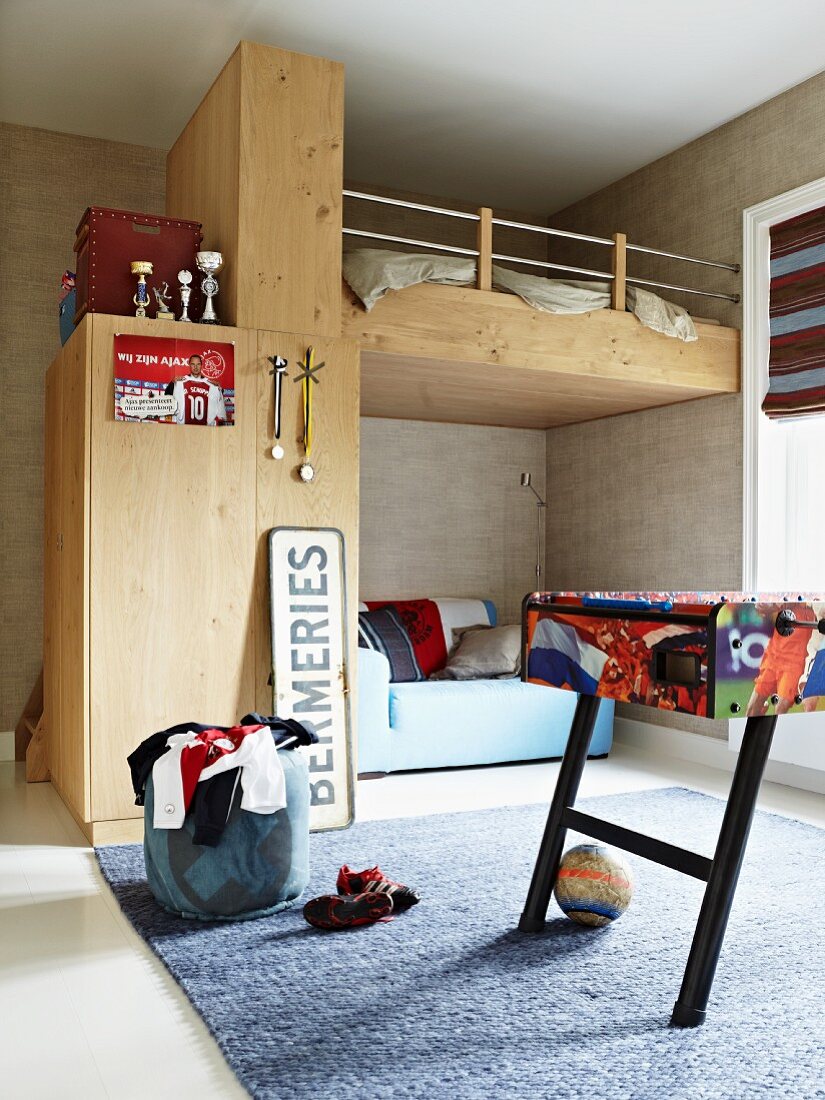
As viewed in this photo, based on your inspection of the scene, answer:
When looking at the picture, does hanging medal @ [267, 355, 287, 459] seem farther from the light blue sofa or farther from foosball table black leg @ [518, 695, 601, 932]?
foosball table black leg @ [518, 695, 601, 932]

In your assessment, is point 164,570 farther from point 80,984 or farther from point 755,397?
point 755,397

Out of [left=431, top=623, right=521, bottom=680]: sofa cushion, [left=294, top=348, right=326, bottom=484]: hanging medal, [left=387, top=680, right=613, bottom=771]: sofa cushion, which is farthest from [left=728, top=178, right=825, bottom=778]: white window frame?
[left=294, top=348, right=326, bottom=484]: hanging medal

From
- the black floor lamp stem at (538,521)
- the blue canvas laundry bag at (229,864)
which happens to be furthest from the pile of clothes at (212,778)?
the black floor lamp stem at (538,521)

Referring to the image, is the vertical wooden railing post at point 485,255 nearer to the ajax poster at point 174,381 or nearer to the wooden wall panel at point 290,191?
the wooden wall panel at point 290,191

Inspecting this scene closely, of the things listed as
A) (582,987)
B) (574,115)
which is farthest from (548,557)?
(582,987)

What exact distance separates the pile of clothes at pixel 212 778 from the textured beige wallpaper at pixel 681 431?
2.93 meters

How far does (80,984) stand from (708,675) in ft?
5.36

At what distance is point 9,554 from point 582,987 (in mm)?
3693

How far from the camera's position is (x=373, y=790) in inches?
176

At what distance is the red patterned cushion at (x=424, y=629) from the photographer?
5.46 metres

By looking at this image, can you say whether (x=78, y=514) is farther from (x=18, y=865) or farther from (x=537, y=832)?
(x=537, y=832)

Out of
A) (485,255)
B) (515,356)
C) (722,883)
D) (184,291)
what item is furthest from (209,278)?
(722,883)

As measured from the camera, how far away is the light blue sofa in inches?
183

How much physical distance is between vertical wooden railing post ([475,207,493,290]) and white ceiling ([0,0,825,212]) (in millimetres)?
691
